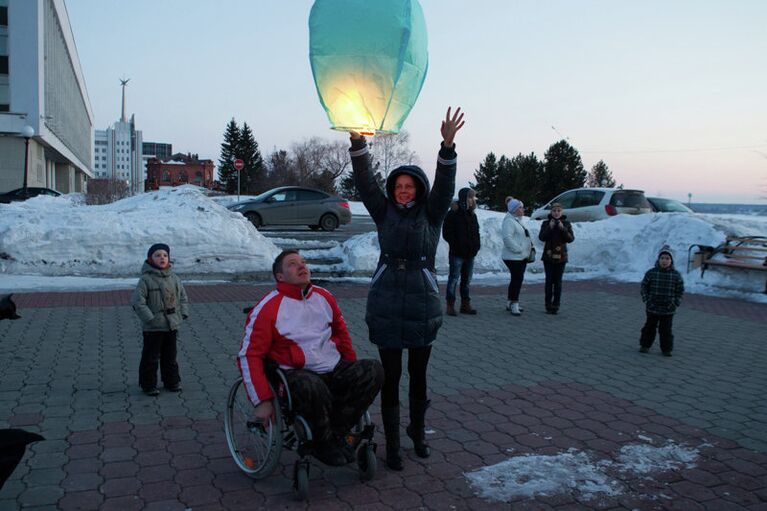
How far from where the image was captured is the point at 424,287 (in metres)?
4.27

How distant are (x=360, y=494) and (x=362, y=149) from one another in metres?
2.21

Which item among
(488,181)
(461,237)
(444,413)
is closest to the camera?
(444,413)

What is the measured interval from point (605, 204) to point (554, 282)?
9.62 meters

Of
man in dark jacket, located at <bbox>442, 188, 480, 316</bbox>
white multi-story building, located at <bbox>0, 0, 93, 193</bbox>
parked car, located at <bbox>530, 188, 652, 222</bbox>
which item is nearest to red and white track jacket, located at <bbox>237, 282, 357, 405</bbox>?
man in dark jacket, located at <bbox>442, 188, 480, 316</bbox>

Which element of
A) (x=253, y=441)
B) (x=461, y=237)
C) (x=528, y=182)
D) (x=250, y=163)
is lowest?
(x=253, y=441)

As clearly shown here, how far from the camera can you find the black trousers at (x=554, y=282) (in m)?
10.0

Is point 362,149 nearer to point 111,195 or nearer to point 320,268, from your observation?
point 320,268

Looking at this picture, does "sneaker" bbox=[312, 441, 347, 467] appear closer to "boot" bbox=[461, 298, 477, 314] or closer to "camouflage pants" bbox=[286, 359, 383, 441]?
"camouflage pants" bbox=[286, 359, 383, 441]

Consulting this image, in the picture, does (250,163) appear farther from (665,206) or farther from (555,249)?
(555,249)

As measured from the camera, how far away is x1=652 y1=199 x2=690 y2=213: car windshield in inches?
801

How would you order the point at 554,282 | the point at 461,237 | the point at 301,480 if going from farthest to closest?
1. the point at 554,282
2. the point at 461,237
3. the point at 301,480

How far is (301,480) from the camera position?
3768 millimetres

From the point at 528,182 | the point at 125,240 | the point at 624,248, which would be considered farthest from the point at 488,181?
the point at 125,240

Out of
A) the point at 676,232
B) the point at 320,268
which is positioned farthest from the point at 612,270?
the point at 320,268
